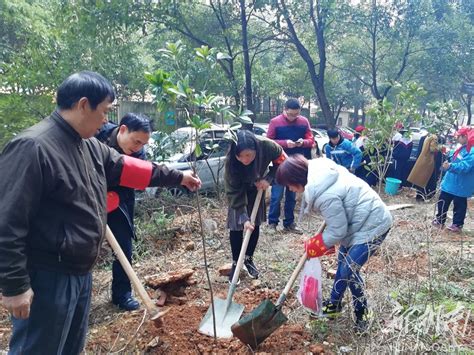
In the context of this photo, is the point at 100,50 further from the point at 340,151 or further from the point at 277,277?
the point at 277,277

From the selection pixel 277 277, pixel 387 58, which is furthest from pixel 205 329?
pixel 387 58

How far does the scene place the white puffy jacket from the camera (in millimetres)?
2648

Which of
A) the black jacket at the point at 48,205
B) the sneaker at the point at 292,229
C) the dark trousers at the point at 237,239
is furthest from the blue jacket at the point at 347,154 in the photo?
the black jacket at the point at 48,205

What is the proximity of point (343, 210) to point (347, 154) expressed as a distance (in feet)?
16.0

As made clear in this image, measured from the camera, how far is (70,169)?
68.4 inches

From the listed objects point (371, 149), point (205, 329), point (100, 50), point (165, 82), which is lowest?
point (205, 329)

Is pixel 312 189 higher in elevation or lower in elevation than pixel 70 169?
lower

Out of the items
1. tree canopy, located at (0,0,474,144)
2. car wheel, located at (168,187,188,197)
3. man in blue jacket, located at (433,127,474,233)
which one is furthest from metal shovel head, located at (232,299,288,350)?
car wheel, located at (168,187,188,197)

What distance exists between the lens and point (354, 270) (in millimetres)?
2592

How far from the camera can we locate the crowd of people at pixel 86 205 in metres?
1.60

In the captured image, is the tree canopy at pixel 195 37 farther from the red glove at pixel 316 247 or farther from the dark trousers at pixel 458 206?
the dark trousers at pixel 458 206

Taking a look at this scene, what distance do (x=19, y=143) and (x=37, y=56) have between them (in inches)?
226

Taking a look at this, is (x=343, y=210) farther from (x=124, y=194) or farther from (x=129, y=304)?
(x=129, y=304)

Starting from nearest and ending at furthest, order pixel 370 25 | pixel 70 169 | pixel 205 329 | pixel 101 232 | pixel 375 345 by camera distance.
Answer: pixel 70 169
pixel 101 232
pixel 375 345
pixel 205 329
pixel 370 25
